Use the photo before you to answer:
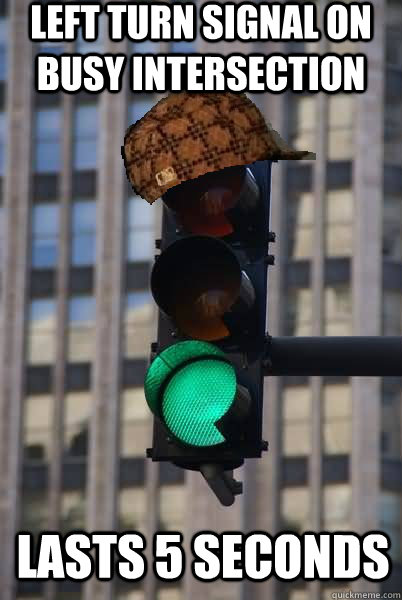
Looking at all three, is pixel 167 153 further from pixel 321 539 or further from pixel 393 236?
pixel 393 236

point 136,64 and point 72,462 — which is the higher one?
point 136,64

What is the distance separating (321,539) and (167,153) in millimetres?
6557

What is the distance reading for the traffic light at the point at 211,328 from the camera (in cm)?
688

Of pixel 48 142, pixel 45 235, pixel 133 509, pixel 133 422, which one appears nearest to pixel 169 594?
pixel 133 509

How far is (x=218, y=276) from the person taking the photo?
6957 millimetres

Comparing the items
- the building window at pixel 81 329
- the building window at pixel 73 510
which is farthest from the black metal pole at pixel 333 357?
the building window at pixel 81 329

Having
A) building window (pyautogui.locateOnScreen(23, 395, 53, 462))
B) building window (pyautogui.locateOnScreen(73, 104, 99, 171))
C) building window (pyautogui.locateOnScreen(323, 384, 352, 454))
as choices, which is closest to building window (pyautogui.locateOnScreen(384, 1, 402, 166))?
building window (pyautogui.locateOnScreen(323, 384, 352, 454))

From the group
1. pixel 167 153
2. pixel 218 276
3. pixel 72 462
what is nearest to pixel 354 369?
pixel 218 276

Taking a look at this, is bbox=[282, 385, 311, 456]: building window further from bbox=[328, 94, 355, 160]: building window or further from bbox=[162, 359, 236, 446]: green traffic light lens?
bbox=[162, 359, 236, 446]: green traffic light lens

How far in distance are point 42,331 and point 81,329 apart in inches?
64.5

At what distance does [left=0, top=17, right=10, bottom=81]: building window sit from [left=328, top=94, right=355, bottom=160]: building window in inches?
523

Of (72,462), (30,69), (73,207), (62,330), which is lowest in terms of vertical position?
(72,462)

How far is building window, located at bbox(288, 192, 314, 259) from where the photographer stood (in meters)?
70.7

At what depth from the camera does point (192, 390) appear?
7020 mm
